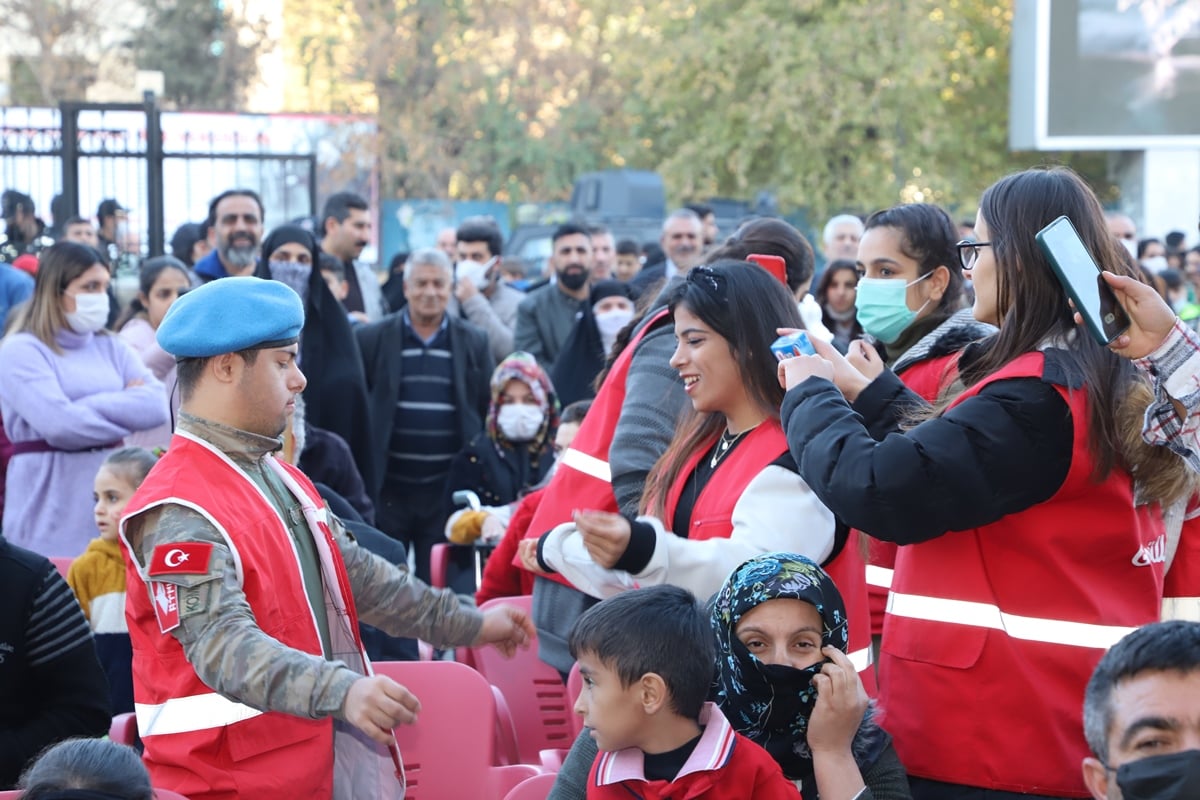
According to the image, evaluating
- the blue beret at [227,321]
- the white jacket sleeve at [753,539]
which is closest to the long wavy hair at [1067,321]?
the white jacket sleeve at [753,539]

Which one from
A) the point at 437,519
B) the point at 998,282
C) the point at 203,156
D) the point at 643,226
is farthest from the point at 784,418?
the point at 643,226

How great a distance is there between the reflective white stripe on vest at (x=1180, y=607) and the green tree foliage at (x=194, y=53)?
93.7 feet

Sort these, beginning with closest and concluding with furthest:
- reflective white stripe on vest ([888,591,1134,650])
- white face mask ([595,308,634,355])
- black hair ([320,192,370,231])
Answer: reflective white stripe on vest ([888,591,1134,650]) < white face mask ([595,308,634,355]) < black hair ([320,192,370,231])

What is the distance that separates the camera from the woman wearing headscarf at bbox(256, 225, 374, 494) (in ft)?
22.9

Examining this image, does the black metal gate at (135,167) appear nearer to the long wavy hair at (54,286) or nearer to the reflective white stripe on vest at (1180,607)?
the long wavy hair at (54,286)

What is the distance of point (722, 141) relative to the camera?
25.1 metres

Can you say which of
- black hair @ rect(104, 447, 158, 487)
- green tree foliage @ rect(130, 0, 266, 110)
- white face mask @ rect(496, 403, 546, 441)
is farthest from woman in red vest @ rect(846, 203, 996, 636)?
green tree foliage @ rect(130, 0, 266, 110)

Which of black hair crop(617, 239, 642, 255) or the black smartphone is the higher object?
black hair crop(617, 239, 642, 255)

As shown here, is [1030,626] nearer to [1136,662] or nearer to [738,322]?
[1136,662]

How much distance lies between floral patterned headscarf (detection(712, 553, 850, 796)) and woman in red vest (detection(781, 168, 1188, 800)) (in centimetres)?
16

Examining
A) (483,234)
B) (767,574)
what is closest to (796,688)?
(767,574)

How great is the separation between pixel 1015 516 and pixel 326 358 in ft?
15.8

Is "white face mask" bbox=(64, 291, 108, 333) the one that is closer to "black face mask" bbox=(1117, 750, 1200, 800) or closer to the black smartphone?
the black smartphone

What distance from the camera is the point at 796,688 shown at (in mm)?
2916
